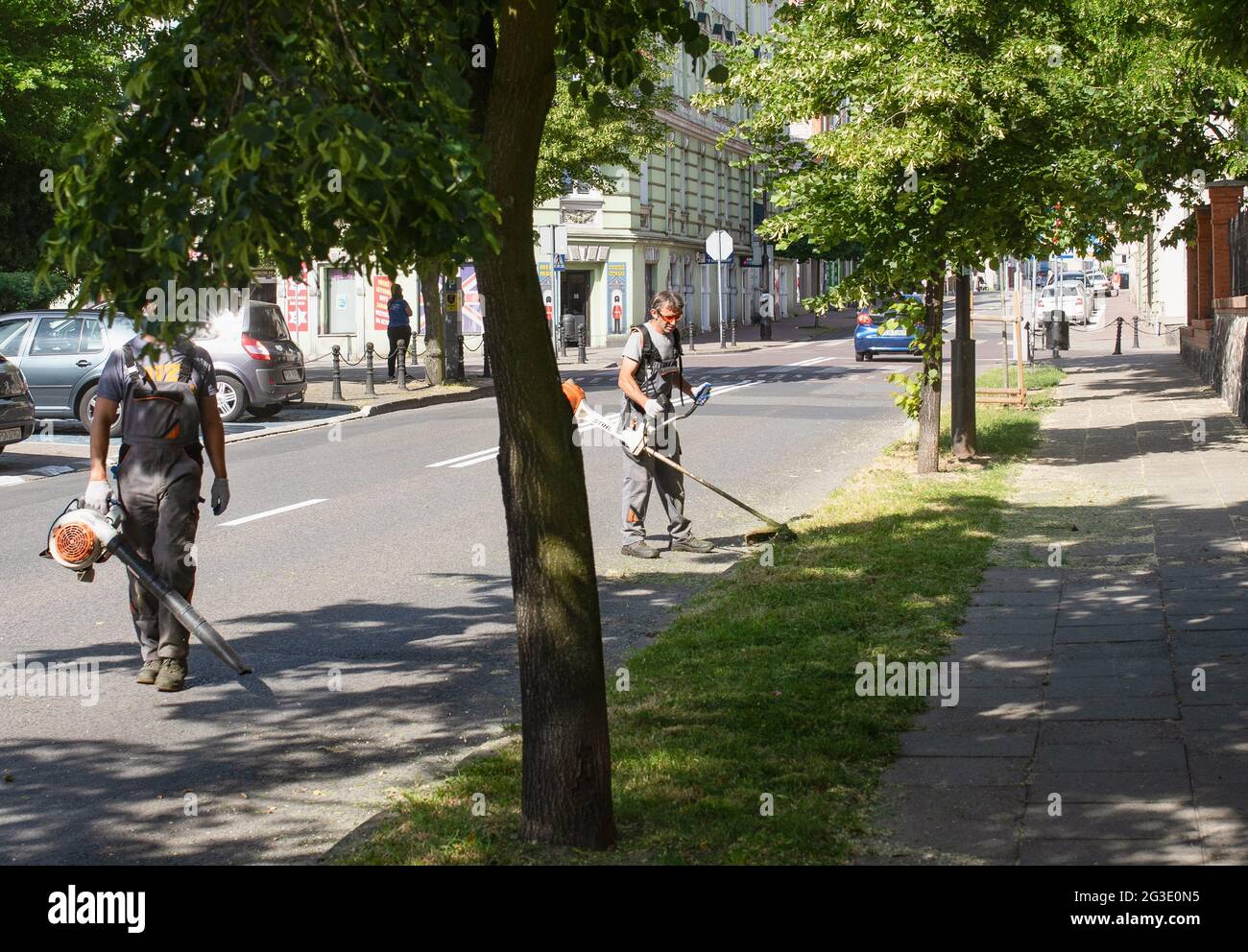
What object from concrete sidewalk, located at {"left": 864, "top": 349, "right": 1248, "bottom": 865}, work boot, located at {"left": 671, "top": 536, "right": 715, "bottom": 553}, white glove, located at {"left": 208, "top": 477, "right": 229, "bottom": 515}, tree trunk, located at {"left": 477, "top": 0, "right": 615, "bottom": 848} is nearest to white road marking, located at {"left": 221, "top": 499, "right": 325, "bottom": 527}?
work boot, located at {"left": 671, "top": 536, "right": 715, "bottom": 553}

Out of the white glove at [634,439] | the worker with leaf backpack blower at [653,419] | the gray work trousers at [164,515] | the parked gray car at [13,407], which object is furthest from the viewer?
the parked gray car at [13,407]

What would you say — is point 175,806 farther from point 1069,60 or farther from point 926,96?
point 1069,60

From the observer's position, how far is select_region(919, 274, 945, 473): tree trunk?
589 inches

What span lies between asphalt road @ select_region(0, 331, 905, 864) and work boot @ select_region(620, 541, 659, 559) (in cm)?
14

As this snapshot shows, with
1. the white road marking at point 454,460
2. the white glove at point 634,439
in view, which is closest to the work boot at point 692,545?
the white glove at point 634,439

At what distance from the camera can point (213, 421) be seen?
7676 mm

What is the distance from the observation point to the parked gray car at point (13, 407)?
691 inches

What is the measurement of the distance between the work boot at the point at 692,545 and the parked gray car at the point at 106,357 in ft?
35.1

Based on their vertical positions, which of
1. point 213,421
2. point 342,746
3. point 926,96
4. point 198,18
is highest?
point 926,96

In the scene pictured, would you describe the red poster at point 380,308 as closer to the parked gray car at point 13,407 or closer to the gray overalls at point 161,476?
the parked gray car at point 13,407

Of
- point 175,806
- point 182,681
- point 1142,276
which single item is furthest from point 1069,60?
point 1142,276

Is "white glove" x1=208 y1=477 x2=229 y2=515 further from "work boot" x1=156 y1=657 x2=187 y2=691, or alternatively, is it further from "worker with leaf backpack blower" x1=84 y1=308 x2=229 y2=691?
"work boot" x1=156 y1=657 x2=187 y2=691
